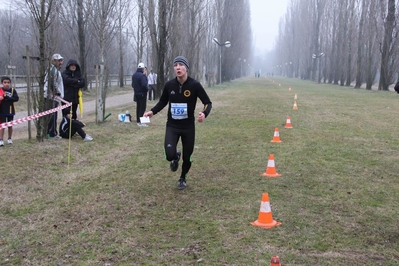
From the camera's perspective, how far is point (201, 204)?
5949mm

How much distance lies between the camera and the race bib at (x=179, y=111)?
6441 millimetres

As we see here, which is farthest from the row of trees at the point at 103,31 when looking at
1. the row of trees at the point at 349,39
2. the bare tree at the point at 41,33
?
the row of trees at the point at 349,39

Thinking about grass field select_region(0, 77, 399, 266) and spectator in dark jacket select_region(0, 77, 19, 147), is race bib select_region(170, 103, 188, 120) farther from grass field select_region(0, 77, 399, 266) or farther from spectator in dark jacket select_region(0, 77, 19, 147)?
spectator in dark jacket select_region(0, 77, 19, 147)

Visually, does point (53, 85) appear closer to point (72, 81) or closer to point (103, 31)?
point (72, 81)

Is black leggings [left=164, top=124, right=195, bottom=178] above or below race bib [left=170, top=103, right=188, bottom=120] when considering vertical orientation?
below

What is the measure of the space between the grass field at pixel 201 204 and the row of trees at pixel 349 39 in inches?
1081

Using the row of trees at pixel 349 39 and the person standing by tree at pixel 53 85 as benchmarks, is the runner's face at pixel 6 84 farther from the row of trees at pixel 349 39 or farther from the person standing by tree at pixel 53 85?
the row of trees at pixel 349 39

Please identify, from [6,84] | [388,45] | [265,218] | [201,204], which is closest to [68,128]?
[6,84]

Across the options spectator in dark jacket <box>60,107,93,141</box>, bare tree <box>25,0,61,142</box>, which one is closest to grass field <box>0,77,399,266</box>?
spectator in dark jacket <box>60,107,93,141</box>

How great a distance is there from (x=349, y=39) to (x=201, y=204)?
149ft

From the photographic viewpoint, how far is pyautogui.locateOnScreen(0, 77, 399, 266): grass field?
14.3 feet

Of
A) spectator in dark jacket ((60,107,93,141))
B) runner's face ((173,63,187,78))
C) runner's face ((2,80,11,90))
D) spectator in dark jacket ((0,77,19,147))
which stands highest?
runner's face ((173,63,187,78))

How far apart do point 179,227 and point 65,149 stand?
524 cm

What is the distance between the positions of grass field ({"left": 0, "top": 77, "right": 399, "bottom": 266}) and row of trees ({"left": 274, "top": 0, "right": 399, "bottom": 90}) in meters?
27.5
